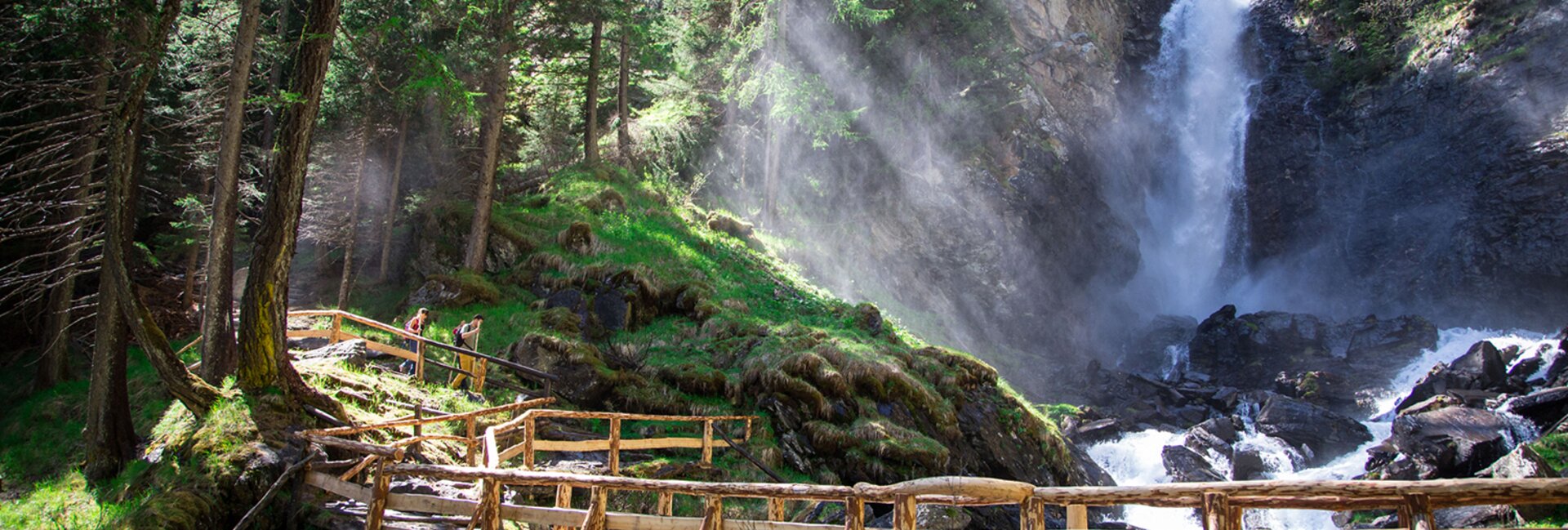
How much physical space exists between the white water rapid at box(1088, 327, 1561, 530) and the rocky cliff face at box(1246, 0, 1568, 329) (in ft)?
16.1

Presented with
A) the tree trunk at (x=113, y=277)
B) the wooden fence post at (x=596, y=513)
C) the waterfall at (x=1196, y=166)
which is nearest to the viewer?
the wooden fence post at (x=596, y=513)

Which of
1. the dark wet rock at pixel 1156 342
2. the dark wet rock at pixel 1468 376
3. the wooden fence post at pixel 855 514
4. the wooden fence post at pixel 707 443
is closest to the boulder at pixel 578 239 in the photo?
the wooden fence post at pixel 707 443

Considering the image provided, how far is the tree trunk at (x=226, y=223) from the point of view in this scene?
11070mm

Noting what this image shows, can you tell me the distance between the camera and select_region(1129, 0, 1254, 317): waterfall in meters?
40.8

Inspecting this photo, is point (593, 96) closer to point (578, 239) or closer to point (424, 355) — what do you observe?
point (578, 239)

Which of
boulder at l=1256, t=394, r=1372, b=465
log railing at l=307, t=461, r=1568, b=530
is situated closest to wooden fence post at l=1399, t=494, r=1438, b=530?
log railing at l=307, t=461, r=1568, b=530

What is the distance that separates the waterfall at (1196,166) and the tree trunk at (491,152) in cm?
3256

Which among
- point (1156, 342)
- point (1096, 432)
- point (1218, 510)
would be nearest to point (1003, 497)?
point (1218, 510)

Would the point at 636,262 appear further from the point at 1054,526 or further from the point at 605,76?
the point at 605,76

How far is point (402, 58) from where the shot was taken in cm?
2086

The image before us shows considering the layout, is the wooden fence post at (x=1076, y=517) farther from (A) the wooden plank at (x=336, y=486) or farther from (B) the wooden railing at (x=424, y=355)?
(B) the wooden railing at (x=424, y=355)

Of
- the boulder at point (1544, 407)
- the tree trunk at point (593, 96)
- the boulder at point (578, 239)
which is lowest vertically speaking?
the boulder at point (1544, 407)

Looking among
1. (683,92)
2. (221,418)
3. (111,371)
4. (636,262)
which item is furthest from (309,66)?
(683,92)

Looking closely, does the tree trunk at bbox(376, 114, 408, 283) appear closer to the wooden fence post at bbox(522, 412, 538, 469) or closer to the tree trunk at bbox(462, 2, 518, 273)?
the tree trunk at bbox(462, 2, 518, 273)
